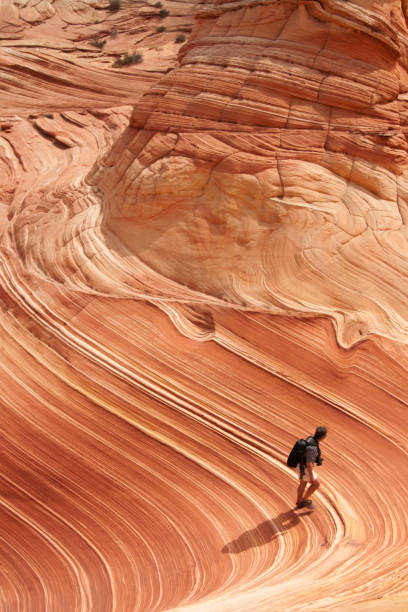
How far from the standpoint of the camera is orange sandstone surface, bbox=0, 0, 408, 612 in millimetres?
5211

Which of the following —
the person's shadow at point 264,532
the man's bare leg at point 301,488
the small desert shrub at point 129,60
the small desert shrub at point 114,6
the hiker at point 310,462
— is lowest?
the person's shadow at point 264,532

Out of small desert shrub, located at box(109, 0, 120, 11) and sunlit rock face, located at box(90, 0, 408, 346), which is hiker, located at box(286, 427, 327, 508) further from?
small desert shrub, located at box(109, 0, 120, 11)

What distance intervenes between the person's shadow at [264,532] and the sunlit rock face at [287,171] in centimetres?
200

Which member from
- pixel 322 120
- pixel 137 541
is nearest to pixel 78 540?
pixel 137 541

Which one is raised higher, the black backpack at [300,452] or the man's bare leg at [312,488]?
the black backpack at [300,452]

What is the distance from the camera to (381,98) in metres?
7.45

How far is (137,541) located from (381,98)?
19.8 feet

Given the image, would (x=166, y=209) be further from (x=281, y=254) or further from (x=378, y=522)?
(x=378, y=522)

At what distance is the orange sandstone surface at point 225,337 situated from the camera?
5211mm

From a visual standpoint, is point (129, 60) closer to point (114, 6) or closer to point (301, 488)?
point (114, 6)

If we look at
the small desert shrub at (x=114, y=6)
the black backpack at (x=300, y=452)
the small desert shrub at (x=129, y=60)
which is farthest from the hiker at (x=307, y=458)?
the small desert shrub at (x=114, y=6)

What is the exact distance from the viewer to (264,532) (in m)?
5.14

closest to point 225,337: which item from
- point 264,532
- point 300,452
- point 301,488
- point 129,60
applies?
point 300,452

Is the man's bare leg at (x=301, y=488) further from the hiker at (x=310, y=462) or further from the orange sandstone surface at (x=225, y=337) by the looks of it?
the orange sandstone surface at (x=225, y=337)
